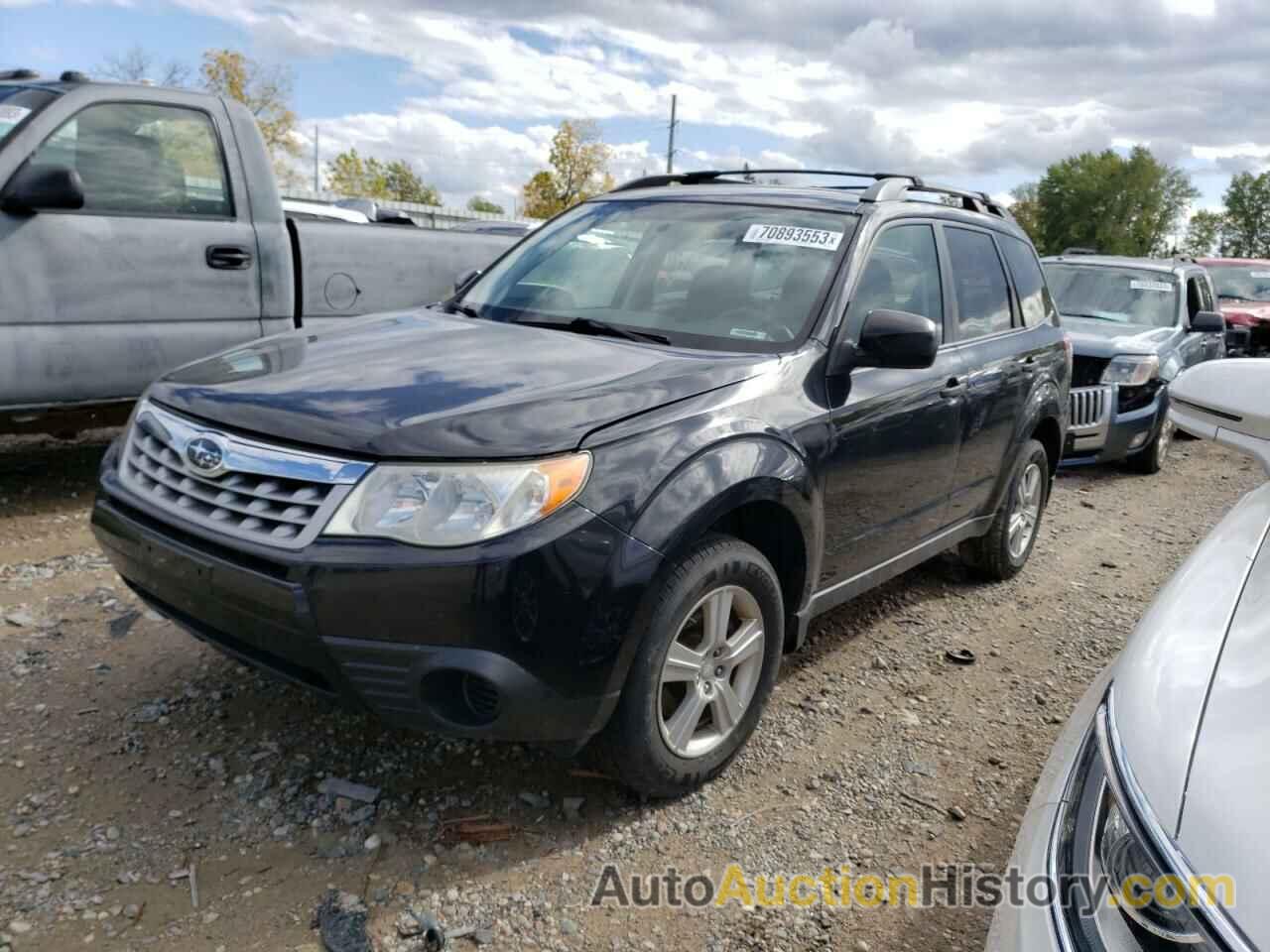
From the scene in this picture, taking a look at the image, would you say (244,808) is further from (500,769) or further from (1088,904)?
(1088,904)

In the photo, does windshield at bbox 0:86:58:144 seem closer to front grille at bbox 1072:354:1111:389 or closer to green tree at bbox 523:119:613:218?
front grille at bbox 1072:354:1111:389

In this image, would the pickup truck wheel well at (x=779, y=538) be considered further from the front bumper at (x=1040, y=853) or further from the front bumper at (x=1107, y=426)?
the front bumper at (x=1107, y=426)

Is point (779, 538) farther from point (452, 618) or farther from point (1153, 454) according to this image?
point (1153, 454)

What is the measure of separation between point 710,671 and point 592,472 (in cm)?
80

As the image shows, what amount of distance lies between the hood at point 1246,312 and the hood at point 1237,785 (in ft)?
45.2

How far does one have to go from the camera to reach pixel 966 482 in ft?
13.8

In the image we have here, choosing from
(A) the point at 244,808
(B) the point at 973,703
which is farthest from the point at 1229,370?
(A) the point at 244,808

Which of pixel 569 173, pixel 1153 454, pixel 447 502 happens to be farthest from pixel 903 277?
pixel 569 173

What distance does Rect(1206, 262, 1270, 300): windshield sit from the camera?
15.1 m

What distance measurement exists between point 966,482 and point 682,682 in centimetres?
196

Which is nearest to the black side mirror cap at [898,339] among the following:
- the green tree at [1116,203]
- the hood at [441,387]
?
the hood at [441,387]

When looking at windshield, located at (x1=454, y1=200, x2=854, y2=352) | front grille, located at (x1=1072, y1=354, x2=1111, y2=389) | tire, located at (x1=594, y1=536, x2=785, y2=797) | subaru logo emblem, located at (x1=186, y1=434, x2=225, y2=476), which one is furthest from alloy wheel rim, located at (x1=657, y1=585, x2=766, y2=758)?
front grille, located at (x1=1072, y1=354, x2=1111, y2=389)

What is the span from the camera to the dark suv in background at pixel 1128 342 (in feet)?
25.2

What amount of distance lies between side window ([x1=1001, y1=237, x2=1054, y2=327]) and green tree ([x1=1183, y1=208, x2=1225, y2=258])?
312 feet
